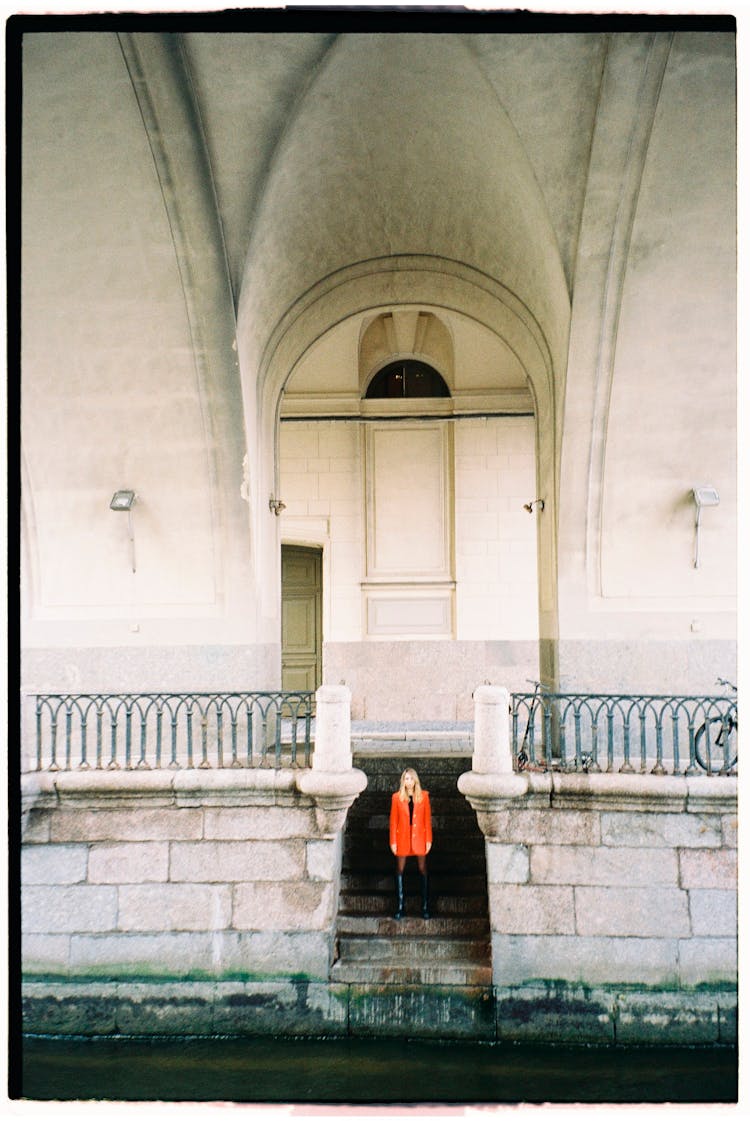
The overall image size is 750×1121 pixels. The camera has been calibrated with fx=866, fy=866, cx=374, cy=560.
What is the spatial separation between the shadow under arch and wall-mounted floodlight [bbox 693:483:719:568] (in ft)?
4.15

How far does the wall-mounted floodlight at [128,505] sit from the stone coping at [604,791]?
3765 millimetres

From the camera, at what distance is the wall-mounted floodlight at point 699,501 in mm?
7629

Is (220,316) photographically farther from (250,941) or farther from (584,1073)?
(584,1073)

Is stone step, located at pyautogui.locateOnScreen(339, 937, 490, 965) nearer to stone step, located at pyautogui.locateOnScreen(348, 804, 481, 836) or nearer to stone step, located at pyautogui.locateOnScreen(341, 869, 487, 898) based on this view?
stone step, located at pyautogui.locateOnScreen(341, 869, 487, 898)

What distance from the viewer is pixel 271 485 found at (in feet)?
30.2

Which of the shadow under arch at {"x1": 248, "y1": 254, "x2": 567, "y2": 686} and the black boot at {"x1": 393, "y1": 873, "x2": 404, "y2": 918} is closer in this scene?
the black boot at {"x1": 393, "y1": 873, "x2": 404, "y2": 918}

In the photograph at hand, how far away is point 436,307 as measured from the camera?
956 centimetres

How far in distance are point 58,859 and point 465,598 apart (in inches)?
271

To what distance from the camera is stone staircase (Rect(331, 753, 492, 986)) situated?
627 centimetres

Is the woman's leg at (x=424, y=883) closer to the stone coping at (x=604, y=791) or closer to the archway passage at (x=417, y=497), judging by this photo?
the stone coping at (x=604, y=791)

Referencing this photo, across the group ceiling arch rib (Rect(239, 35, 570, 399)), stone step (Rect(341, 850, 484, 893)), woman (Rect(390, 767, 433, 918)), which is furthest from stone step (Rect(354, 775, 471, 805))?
ceiling arch rib (Rect(239, 35, 570, 399))

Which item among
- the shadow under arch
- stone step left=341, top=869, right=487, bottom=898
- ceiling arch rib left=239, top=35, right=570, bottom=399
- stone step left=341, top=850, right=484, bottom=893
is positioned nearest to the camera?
ceiling arch rib left=239, top=35, right=570, bottom=399

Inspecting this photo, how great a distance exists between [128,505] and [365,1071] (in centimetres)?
490

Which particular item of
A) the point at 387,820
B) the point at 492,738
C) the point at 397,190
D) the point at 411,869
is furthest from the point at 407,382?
the point at 411,869
